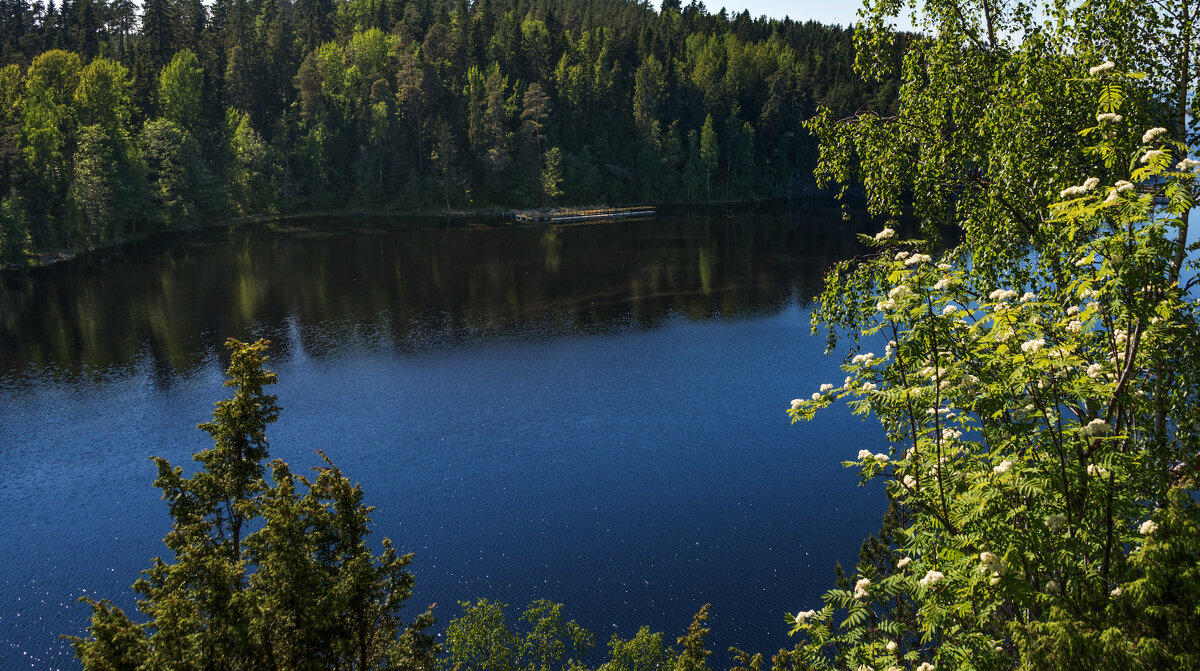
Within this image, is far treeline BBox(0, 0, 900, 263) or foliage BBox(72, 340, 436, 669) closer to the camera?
foliage BBox(72, 340, 436, 669)

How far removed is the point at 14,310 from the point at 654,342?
5059 centimetres

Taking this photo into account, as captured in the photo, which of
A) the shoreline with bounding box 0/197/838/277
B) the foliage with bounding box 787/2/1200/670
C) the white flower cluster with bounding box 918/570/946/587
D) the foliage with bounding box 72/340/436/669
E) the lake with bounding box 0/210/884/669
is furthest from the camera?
the shoreline with bounding box 0/197/838/277

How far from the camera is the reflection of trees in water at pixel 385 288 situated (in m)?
58.2

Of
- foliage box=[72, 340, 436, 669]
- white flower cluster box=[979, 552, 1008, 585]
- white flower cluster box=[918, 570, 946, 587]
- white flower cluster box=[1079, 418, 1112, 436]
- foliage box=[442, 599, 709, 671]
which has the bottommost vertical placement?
foliage box=[442, 599, 709, 671]

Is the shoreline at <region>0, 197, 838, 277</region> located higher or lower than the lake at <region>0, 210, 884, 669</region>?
higher

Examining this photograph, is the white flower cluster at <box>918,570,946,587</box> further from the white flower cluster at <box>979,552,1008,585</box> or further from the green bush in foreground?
the green bush in foreground

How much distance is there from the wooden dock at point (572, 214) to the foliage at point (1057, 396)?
106927 mm

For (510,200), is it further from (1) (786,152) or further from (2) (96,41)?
(2) (96,41)

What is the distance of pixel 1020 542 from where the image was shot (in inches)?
315

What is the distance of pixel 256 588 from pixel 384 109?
113726 mm

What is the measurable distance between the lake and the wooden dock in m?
38.0

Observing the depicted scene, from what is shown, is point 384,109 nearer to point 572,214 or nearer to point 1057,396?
point 572,214

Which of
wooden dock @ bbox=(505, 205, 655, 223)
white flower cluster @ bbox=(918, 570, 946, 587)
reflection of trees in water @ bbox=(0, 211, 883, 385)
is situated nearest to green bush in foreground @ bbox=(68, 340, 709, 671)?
A: white flower cluster @ bbox=(918, 570, 946, 587)

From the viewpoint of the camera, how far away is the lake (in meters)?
29.0
